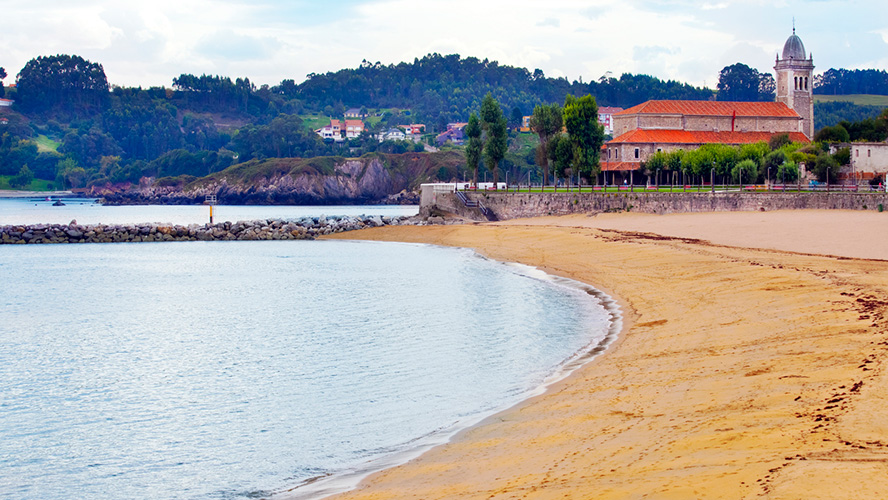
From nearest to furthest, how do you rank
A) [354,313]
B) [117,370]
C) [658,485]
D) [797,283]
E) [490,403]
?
[658,485]
[490,403]
[117,370]
[797,283]
[354,313]

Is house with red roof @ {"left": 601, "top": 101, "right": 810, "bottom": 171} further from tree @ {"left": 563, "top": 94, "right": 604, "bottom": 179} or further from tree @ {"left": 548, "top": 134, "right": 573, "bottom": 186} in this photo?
tree @ {"left": 563, "top": 94, "right": 604, "bottom": 179}

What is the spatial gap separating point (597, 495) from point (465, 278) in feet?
89.9

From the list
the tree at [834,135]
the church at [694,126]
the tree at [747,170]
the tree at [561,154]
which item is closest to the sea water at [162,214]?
the tree at [561,154]

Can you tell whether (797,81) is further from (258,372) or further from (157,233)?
(258,372)

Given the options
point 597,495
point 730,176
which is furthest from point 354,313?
point 730,176

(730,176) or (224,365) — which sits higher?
(730,176)

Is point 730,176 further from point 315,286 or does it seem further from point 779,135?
point 315,286

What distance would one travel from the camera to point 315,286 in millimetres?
34156

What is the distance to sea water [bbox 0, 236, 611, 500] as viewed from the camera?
37.6 ft

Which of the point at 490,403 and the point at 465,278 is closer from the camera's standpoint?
the point at 490,403

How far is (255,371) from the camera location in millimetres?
17734

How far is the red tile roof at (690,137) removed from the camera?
91000 mm

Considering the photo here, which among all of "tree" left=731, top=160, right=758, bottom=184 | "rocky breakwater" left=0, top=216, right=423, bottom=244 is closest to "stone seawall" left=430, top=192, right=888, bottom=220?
"rocky breakwater" left=0, top=216, right=423, bottom=244

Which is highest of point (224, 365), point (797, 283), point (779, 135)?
point (779, 135)
